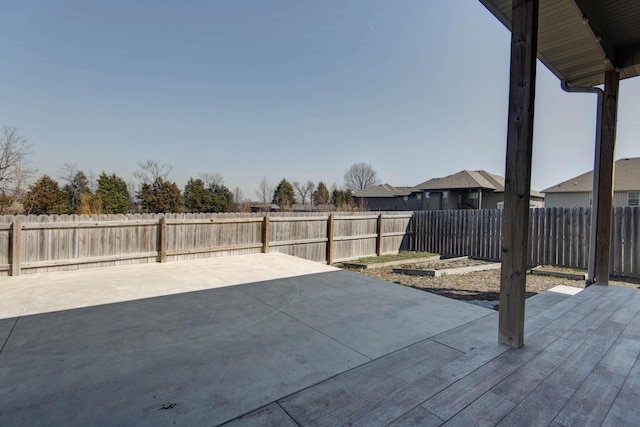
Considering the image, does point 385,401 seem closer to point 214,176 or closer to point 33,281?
point 33,281

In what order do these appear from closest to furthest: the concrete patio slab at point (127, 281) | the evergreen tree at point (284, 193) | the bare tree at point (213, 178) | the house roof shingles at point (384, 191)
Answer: the concrete patio slab at point (127, 281) < the bare tree at point (213, 178) < the house roof shingles at point (384, 191) < the evergreen tree at point (284, 193)

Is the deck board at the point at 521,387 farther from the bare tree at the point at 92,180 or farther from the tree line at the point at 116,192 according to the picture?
the bare tree at the point at 92,180

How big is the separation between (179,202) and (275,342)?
19.6 metres

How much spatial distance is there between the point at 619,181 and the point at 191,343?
22.5m

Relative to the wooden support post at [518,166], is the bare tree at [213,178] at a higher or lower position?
higher

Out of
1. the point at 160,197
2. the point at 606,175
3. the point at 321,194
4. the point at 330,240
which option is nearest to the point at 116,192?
the point at 160,197

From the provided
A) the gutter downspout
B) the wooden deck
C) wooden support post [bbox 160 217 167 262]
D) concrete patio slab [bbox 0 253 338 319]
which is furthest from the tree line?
the gutter downspout

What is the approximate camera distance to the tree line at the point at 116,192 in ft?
36.2

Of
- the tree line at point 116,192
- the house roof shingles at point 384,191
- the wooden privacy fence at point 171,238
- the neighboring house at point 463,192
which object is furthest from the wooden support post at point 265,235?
the house roof shingles at point 384,191

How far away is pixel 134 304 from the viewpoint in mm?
3418

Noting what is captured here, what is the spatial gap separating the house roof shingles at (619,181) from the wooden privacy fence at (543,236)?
34.6 ft

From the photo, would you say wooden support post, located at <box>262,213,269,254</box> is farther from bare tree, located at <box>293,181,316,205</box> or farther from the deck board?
bare tree, located at <box>293,181,316,205</box>

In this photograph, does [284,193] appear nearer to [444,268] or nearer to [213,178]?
[213,178]

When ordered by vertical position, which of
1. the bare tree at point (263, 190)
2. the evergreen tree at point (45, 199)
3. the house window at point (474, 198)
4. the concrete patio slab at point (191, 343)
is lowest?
the concrete patio slab at point (191, 343)
